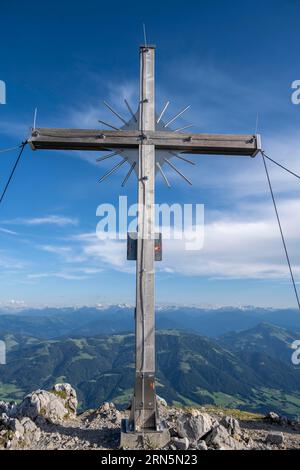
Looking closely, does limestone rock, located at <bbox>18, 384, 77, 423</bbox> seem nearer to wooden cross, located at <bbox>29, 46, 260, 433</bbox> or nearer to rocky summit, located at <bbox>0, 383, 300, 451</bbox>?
rocky summit, located at <bbox>0, 383, 300, 451</bbox>

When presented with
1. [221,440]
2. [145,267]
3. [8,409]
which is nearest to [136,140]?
[145,267]

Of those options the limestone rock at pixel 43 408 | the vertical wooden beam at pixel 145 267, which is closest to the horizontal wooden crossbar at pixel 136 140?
the vertical wooden beam at pixel 145 267

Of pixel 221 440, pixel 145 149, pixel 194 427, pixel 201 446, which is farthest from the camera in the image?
pixel 145 149

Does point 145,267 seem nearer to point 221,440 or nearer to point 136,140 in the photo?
point 136,140

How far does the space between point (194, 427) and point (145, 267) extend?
4.48m

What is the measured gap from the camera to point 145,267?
30.7 feet

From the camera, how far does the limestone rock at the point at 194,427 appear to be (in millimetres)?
8781

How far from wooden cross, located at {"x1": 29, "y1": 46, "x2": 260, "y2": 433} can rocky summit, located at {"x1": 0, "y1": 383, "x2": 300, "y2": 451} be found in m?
1.05

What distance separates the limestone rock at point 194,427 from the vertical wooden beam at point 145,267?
2.76 feet

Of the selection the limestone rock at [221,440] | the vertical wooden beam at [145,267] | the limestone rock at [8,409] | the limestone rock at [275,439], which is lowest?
the limestone rock at [275,439]

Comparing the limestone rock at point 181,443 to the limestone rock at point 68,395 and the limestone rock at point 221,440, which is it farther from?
the limestone rock at point 68,395

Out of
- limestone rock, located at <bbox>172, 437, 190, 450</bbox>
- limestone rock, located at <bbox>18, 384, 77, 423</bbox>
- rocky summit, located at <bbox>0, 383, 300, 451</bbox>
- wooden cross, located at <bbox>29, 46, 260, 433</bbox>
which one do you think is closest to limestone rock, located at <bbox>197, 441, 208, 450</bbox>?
rocky summit, located at <bbox>0, 383, 300, 451</bbox>

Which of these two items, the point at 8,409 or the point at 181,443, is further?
the point at 8,409

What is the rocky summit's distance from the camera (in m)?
8.61
